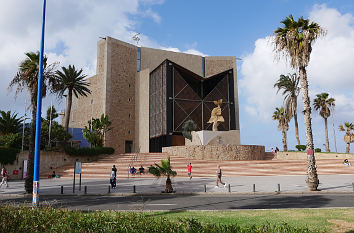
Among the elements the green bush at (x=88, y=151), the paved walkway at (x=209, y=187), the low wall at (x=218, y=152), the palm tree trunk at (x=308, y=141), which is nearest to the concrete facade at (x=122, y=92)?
the green bush at (x=88, y=151)

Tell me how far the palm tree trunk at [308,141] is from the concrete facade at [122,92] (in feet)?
112

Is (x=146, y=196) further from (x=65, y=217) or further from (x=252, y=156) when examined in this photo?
(x=252, y=156)

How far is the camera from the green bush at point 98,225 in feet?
15.5

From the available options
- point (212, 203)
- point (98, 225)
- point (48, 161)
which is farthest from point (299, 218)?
point (48, 161)

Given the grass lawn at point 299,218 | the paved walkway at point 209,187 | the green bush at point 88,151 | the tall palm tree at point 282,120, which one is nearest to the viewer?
the grass lawn at point 299,218

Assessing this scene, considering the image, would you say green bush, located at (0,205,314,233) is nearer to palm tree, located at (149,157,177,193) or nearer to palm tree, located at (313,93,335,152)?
palm tree, located at (149,157,177,193)

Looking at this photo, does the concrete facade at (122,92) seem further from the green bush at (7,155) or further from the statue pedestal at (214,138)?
the green bush at (7,155)

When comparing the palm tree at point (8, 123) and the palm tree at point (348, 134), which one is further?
the palm tree at point (348, 134)

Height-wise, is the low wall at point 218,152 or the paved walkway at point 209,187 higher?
the low wall at point 218,152

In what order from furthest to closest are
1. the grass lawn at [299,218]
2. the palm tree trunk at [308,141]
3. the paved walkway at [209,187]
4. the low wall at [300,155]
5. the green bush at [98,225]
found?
the low wall at [300,155], the paved walkway at [209,187], the palm tree trunk at [308,141], the grass lawn at [299,218], the green bush at [98,225]

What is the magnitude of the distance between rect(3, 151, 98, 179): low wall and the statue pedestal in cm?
1494

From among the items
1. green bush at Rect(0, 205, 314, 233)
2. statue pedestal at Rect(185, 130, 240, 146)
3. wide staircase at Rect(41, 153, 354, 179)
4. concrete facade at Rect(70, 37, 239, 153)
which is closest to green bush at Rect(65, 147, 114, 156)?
wide staircase at Rect(41, 153, 354, 179)

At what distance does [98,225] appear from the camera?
17.1 ft

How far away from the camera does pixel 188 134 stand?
40.4 meters
